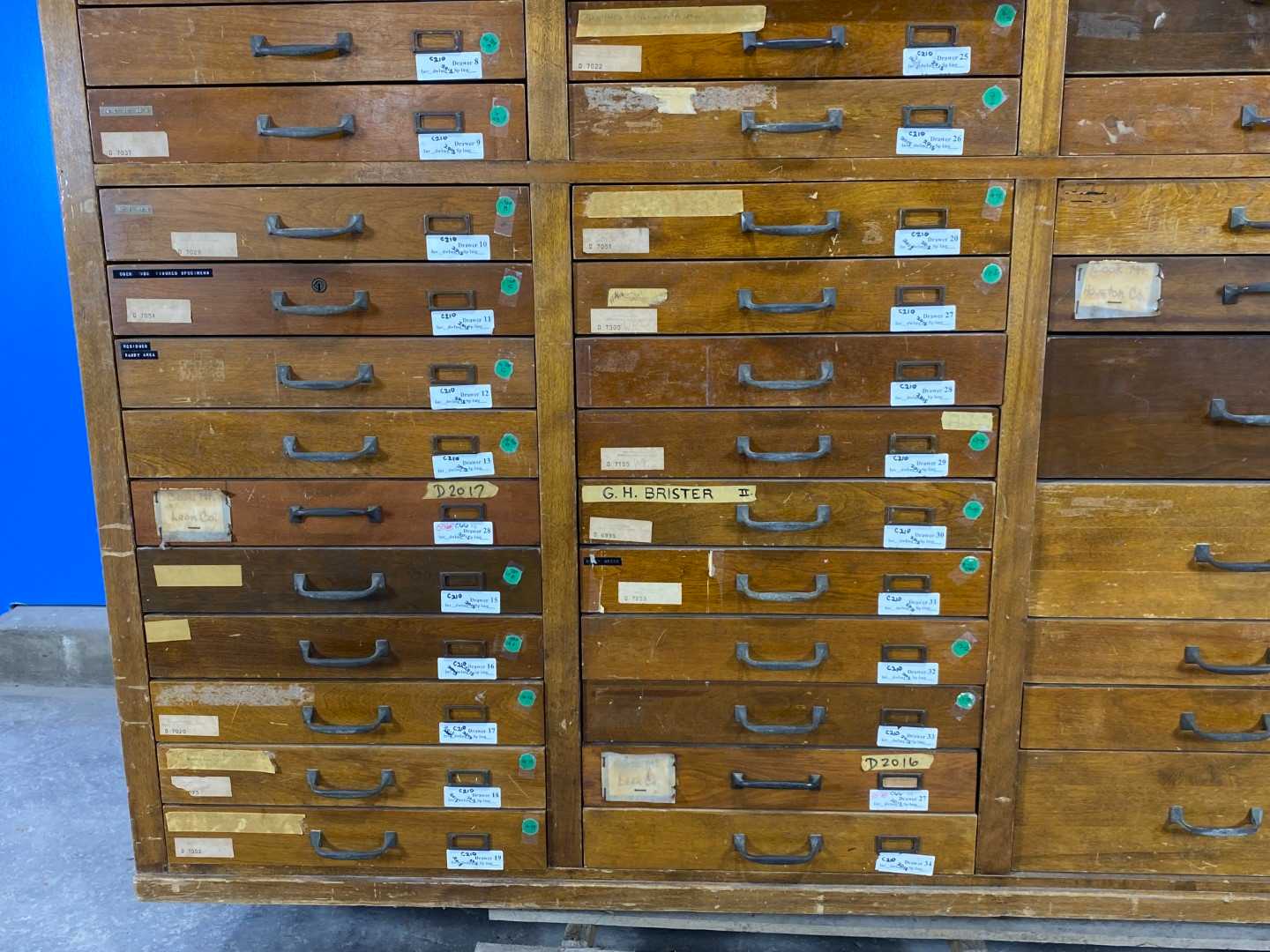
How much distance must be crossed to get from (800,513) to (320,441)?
934mm

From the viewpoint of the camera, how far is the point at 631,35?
1.57m

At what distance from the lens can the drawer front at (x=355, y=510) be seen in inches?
68.2

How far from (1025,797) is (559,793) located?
939 millimetres

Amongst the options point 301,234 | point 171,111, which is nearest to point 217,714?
point 301,234

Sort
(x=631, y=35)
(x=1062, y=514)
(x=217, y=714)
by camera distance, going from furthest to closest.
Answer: (x=217, y=714) < (x=1062, y=514) < (x=631, y=35)

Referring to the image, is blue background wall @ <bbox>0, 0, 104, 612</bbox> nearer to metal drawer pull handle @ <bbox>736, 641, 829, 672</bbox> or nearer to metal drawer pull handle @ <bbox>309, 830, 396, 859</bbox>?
metal drawer pull handle @ <bbox>309, 830, 396, 859</bbox>

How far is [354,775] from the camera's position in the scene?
6.02 feet

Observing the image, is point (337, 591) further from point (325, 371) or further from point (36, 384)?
point (36, 384)

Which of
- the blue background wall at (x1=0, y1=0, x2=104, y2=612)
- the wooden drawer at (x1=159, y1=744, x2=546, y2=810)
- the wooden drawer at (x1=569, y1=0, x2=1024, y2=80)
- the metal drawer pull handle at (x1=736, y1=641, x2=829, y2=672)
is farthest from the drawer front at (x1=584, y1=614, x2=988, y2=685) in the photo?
the blue background wall at (x1=0, y1=0, x2=104, y2=612)

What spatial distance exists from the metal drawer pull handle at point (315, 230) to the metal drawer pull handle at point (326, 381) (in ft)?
0.79


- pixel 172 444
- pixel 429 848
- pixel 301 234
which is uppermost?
pixel 301 234

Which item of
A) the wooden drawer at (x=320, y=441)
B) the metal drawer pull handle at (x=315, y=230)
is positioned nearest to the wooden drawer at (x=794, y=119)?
the metal drawer pull handle at (x=315, y=230)

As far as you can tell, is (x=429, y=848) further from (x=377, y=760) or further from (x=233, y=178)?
(x=233, y=178)

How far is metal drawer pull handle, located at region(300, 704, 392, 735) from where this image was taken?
180 centimetres
